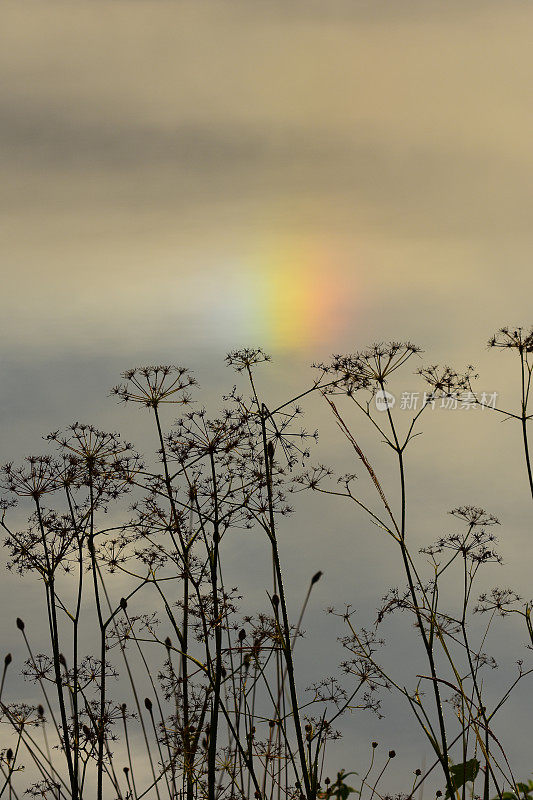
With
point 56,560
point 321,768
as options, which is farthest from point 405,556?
point 56,560

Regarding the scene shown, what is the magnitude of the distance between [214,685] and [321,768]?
4.23 feet

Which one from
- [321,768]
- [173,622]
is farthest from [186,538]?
[321,768]

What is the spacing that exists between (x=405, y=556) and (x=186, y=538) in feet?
3.61

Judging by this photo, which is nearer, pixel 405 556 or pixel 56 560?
pixel 405 556

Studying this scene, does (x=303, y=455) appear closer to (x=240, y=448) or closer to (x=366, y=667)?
(x=240, y=448)

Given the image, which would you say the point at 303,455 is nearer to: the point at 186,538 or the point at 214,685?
the point at 186,538

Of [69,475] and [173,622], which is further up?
[69,475]

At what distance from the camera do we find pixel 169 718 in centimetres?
464

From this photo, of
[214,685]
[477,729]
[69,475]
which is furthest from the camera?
[69,475]

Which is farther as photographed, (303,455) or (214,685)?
(303,455)

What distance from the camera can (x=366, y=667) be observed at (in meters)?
4.76

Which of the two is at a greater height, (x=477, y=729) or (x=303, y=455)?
(x=303, y=455)

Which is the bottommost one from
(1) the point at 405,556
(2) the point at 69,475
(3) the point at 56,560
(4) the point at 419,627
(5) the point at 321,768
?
(5) the point at 321,768

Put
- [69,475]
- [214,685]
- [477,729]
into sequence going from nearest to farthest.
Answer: [214,685] → [477,729] → [69,475]
